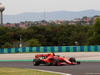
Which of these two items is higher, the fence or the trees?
the trees

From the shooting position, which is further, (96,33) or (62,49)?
(96,33)

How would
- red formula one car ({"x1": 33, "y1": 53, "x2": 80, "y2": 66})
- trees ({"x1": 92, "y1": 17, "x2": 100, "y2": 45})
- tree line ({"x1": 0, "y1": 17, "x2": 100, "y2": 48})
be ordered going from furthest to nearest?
tree line ({"x1": 0, "y1": 17, "x2": 100, "y2": 48}) < trees ({"x1": 92, "y1": 17, "x2": 100, "y2": 45}) < red formula one car ({"x1": 33, "y1": 53, "x2": 80, "y2": 66})

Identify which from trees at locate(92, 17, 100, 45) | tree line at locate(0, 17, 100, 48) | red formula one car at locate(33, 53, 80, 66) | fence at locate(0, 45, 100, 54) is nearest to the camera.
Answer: red formula one car at locate(33, 53, 80, 66)

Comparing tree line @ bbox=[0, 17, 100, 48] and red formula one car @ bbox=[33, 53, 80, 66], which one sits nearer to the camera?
red formula one car @ bbox=[33, 53, 80, 66]

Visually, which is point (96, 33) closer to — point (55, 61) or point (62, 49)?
point (62, 49)

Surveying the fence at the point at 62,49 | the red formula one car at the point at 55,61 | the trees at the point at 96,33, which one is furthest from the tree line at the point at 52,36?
the red formula one car at the point at 55,61

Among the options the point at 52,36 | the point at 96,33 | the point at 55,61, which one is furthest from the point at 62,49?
the point at 52,36

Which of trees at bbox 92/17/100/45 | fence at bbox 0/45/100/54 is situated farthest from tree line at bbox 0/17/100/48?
fence at bbox 0/45/100/54

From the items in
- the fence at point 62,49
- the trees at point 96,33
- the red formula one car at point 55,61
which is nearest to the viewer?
the red formula one car at point 55,61

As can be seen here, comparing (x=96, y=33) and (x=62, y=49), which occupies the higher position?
(x=96, y=33)

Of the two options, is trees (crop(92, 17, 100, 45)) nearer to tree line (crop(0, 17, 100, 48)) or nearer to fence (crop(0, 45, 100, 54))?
tree line (crop(0, 17, 100, 48))

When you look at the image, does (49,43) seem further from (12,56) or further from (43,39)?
(12,56)

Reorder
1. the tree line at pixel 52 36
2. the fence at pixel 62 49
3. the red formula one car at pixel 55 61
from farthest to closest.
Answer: the tree line at pixel 52 36, the fence at pixel 62 49, the red formula one car at pixel 55 61

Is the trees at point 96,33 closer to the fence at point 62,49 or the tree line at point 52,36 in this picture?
the tree line at point 52,36
